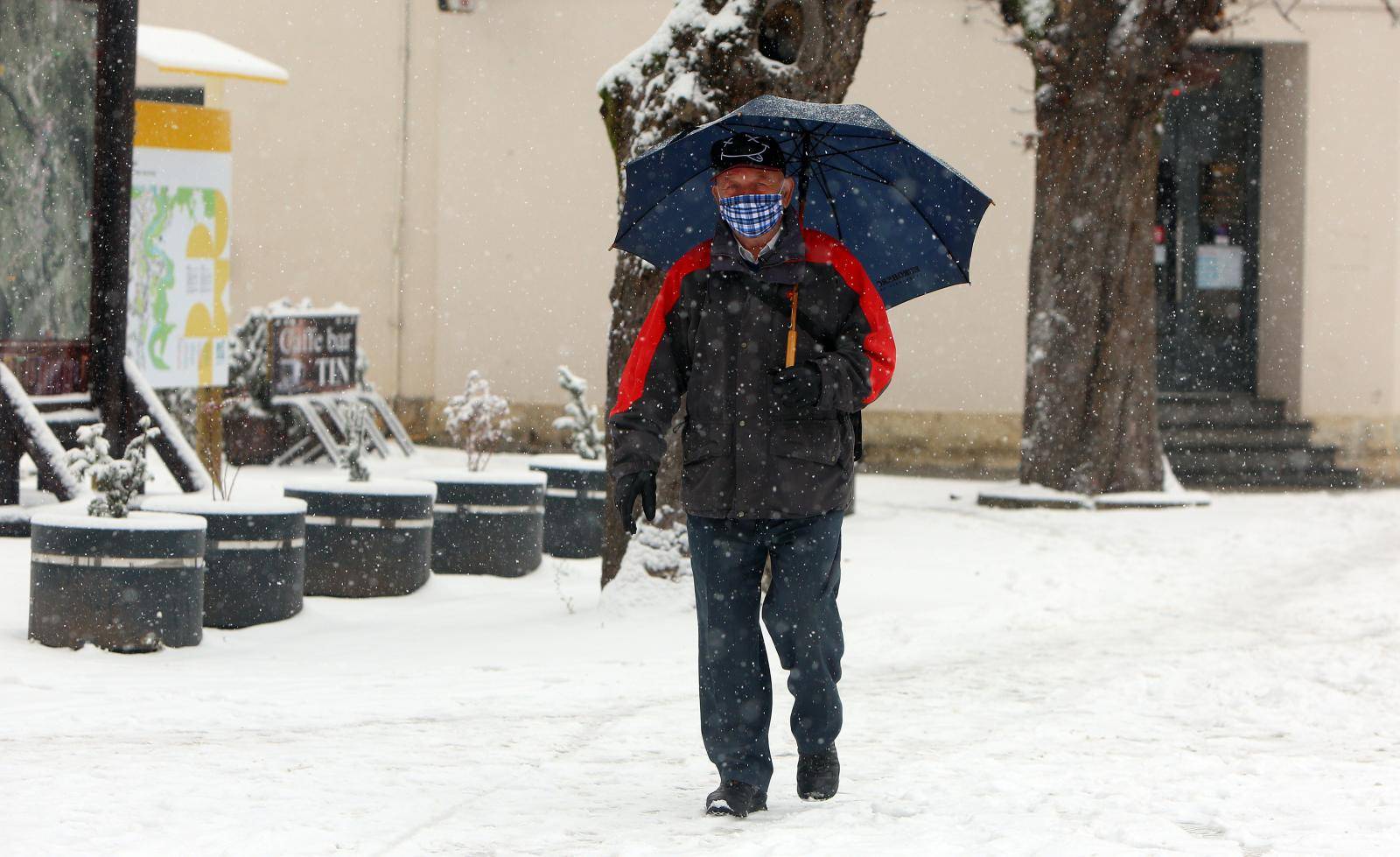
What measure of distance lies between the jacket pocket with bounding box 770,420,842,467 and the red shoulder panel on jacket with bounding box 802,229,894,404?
15 cm

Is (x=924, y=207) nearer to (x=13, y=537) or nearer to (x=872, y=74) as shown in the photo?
(x=13, y=537)

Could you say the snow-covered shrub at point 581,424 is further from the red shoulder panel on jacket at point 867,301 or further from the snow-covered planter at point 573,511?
the red shoulder panel on jacket at point 867,301

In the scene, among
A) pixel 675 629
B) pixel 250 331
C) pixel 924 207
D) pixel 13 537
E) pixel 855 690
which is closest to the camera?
pixel 924 207

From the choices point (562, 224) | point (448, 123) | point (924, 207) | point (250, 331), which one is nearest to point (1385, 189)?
point (562, 224)

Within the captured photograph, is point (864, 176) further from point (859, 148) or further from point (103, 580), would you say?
point (103, 580)

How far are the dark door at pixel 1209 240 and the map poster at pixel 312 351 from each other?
8.72 m

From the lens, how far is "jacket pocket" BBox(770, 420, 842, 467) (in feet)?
16.9

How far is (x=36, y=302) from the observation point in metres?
12.2

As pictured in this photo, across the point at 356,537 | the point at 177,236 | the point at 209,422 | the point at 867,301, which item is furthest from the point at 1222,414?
the point at 867,301

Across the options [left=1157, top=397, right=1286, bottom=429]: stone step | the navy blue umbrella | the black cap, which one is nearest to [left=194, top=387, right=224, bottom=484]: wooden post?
the navy blue umbrella

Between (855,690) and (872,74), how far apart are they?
12.3 metres

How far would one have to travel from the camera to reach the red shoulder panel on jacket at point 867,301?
5.21m

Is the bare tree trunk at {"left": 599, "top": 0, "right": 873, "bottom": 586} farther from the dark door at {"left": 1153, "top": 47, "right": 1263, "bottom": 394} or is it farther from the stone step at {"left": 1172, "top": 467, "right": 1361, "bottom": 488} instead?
the dark door at {"left": 1153, "top": 47, "right": 1263, "bottom": 394}

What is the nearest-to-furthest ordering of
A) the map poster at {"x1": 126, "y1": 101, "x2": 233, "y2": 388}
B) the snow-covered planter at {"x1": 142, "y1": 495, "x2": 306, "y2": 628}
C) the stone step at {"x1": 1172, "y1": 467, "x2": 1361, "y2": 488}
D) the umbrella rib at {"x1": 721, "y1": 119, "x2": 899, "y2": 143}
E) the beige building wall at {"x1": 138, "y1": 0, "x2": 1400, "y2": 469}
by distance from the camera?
1. the umbrella rib at {"x1": 721, "y1": 119, "x2": 899, "y2": 143}
2. the snow-covered planter at {"x1": 142, "y1": 495, "x2": 306, "y2": 628}
3. the map poster at {"x1": 126, "y1": 101, "x2": 233, "y2": 388}
4. the stone step at {"x1": 1172, "y1": 467, "x2": 1361, "y2": 488}
5. the beige building wall at {"x1": 138, "y1": 0, "x2": 1400, "y2": 469}
